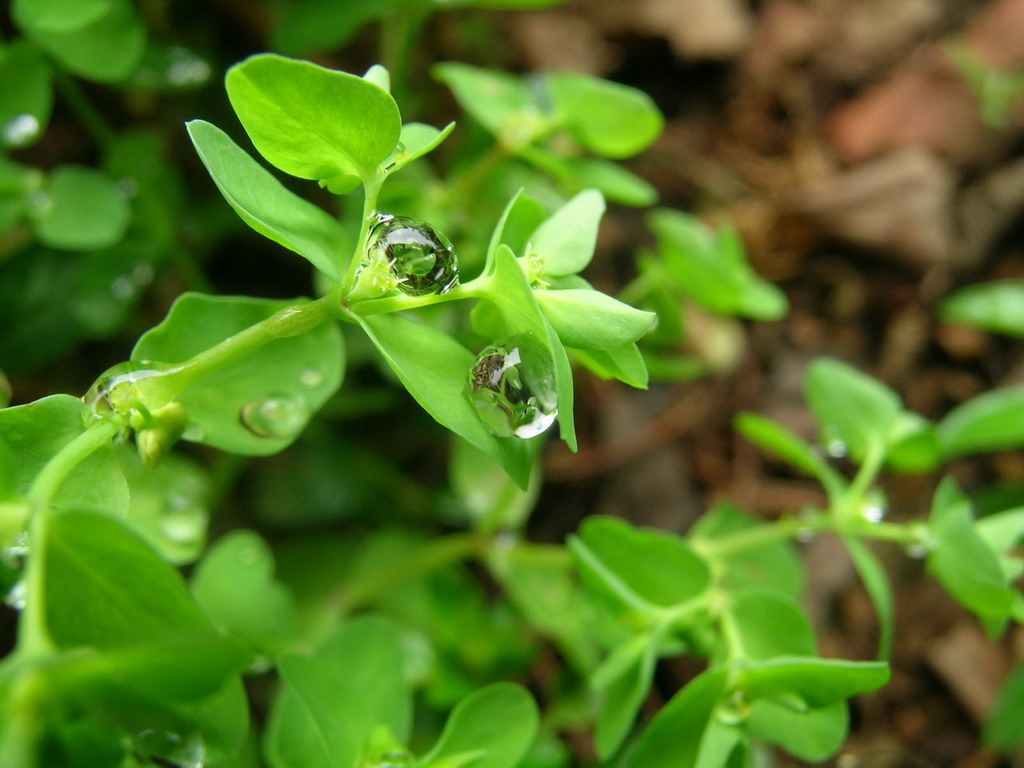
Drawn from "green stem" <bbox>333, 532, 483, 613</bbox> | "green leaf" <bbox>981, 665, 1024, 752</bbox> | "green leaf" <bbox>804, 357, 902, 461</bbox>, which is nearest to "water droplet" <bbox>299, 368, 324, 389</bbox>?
"green stem" <bbox>333, 532, 483, 613</bbox>

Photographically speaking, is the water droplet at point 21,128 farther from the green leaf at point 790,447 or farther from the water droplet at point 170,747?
the green leaf at point 790,447

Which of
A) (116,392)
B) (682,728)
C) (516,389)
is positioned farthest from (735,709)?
(116,392)

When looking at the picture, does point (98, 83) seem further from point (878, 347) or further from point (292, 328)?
point (878, 347)

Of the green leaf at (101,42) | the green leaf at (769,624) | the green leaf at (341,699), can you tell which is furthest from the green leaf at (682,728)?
the green leaf at (101,42)

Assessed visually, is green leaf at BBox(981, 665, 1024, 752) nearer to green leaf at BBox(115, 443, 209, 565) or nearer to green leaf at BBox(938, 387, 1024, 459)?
green leaf at BBox(938, 387, 1024, 459)

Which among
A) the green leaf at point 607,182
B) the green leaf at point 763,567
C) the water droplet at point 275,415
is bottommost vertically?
the green leaf at point 763,567

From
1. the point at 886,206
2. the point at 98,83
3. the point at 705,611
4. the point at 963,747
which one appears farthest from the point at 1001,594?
the point at 98,83

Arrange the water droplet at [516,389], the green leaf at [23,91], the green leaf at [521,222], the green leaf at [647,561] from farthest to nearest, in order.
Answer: the green leaf at [23,91] < the green leaf at [647,561] < the green leaf at [521,222] < the water droplet at [516,389]
